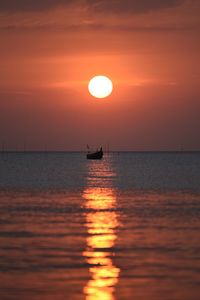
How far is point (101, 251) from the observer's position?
1186 inches

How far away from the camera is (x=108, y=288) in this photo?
72.3 ft

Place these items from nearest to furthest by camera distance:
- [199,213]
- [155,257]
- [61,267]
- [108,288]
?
1. [108,288]
2. [61,267]
3. [155,257]
4. [199,213]

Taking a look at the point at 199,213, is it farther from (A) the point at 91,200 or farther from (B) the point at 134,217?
(A) the point at 91,200

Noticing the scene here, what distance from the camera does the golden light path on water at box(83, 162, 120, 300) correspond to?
21906 millimetres

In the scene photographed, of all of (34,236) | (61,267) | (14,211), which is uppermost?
(14,211)

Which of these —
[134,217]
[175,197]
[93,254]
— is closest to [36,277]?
[93,254]

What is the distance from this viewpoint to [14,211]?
50.1 m

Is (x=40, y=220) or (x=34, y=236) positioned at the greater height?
(x=40, y=220)

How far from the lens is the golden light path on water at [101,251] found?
21906 millimetres

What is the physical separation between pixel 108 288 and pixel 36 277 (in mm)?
3071

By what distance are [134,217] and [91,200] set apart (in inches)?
712

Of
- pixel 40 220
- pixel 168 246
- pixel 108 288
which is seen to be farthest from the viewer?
pixel 40 220

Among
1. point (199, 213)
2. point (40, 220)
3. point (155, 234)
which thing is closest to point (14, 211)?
point (40, 220)

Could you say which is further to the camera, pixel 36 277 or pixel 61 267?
pixel 61 267
